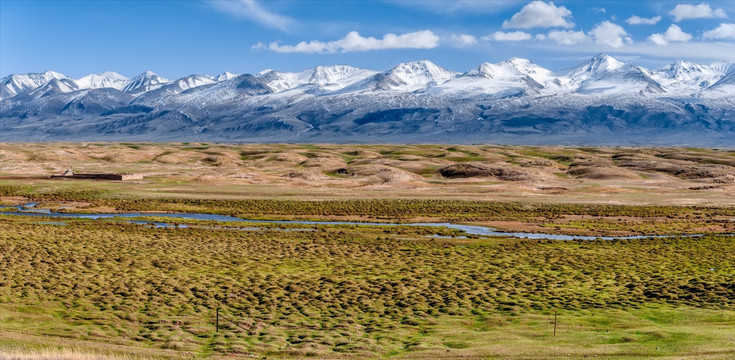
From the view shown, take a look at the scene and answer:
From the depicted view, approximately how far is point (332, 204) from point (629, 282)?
5517cm

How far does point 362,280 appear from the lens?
136 feet

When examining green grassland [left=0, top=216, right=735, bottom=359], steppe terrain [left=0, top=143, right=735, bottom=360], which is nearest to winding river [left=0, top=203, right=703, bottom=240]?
steppe terrain [left=0, top=143, right=735, bottom=360]

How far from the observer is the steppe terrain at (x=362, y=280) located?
27.9 m

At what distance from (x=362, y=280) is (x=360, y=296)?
444cm

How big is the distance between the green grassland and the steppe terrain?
0.14 metres

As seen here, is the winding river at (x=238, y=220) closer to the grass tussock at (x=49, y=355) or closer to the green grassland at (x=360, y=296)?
the green grassland at (x=360, y=296)

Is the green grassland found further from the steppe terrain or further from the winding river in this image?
the winding river

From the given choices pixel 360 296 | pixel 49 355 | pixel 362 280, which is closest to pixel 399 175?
pixel 362 280

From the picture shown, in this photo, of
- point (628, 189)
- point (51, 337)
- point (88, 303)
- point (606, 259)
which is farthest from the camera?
point (628, 189)

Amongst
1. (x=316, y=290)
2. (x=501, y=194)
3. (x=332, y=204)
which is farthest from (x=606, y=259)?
(x=501, y=194)

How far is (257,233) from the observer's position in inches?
2468

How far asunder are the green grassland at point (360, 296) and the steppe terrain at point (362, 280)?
14cm

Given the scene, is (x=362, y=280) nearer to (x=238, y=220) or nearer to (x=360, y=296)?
(x=360, y=296)

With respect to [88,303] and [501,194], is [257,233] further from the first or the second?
[501,194]
